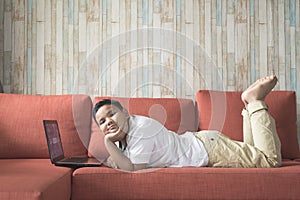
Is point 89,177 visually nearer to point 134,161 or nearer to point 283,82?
point 134,161

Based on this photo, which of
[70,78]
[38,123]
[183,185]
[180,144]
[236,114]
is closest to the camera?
[183,185]

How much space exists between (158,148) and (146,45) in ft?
4.09

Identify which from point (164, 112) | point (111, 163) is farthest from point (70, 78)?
point (111, 163)

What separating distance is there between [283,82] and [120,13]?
4.30 feet

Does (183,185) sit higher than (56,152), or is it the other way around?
(56,152)

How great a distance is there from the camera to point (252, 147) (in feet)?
8.42

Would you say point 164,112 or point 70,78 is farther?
point 70,78

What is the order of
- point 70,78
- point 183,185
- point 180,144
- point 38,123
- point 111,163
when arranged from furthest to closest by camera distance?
1. point 70,78
2. point 38,123
3. point 180,144
4. point 111,163
5. point 183,185

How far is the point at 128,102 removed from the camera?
306 cm

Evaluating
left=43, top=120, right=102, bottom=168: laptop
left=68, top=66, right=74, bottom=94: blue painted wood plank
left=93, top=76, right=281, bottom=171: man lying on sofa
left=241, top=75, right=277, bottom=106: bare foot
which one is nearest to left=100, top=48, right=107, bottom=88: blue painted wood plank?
left=68, top=66, right=74, bottom=94: blue painted wood plank

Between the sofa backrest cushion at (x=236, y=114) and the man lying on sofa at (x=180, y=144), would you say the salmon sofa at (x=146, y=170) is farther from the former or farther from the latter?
the man lying on sofa at (x=180, y=144)

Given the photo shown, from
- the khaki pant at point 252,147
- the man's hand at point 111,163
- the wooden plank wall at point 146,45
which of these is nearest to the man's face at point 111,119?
the man's hand at point 111,163

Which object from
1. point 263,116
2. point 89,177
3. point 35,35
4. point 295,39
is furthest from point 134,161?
point 295,39

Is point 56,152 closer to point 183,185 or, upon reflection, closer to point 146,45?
point 183,185
